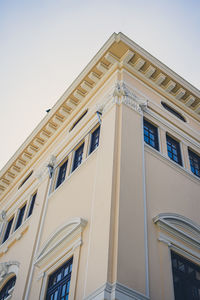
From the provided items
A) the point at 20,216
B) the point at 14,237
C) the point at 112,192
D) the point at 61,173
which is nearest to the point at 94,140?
the point at 61,173

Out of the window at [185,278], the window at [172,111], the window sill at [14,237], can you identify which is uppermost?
the window at [172,111]

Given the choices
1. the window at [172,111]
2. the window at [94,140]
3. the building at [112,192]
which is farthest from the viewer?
the window at [172,111]

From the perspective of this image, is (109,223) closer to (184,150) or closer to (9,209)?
(184,150)

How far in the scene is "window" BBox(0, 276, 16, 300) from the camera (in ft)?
49.3

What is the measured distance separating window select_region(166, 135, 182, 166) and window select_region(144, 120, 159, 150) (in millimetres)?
579

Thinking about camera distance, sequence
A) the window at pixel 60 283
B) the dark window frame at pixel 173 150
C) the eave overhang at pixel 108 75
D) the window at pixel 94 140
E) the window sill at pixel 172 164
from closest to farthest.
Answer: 1. the window at pixel 60 283
2. the window sill at pixel 172 164
3. the window at pixel 94 140
4. the dark window frame at pixel 173 150
5. the eave overhang at pixel 108 75

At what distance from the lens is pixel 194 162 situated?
50.6ft

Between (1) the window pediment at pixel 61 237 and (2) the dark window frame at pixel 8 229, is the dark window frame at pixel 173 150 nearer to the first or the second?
(1) the window pediment at pixel 61 237

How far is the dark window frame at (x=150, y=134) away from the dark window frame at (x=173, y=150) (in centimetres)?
55

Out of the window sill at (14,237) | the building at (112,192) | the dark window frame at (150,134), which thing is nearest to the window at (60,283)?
the building at (112,192)

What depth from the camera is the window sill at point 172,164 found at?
13.4 m

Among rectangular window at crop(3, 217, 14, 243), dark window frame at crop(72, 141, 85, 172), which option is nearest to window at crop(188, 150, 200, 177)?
dark window frame at crop(72, 141, 85, 172)

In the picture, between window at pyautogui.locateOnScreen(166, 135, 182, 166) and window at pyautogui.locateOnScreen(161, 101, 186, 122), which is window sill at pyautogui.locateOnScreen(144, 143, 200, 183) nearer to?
window at pyautogui.locateOnScreen(166, 135, 182, 166)

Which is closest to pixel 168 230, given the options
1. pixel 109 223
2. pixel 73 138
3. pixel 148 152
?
pixel 109 223
